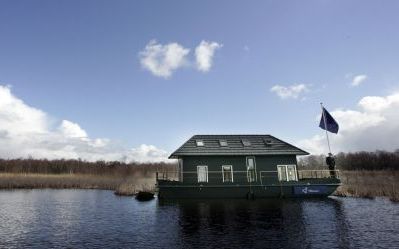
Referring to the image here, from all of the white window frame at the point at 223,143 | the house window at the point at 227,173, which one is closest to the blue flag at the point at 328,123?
the white window frame at the point at 223,143

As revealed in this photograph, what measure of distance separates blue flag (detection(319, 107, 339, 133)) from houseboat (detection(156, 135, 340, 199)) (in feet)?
11.0

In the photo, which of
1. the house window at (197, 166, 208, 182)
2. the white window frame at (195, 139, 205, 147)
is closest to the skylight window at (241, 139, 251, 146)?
the white window frame at (195, 139, 205, 147)

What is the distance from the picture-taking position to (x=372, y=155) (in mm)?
128750

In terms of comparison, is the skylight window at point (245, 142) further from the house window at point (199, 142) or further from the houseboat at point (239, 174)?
the house window at point (199, 142)

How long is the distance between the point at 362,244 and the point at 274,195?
727 inches

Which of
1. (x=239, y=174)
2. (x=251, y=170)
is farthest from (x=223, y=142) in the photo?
(x=251, y=170)

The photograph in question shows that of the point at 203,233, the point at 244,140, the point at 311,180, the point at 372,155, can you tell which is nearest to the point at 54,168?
the point at 244,140

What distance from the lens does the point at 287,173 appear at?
3412cm

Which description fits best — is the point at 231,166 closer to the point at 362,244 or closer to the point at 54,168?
the point at 362,244

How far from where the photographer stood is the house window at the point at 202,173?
33.0 meters

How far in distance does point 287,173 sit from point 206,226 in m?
18.1

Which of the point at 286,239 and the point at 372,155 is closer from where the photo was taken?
the point at 286,239

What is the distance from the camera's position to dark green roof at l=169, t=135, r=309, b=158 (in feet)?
110

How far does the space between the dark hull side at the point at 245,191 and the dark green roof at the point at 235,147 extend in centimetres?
349
